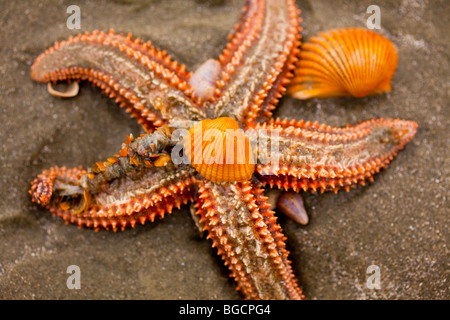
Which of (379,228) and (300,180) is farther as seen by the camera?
(379,228)

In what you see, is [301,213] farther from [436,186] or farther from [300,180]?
[436,186]

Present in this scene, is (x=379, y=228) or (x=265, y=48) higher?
(x=265, y=48)

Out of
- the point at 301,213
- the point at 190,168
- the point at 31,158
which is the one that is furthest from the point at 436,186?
the point at 31,158

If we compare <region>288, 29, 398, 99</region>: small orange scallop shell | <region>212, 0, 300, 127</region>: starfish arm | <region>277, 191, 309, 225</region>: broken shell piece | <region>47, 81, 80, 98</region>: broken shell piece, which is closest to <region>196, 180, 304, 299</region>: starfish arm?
<region>277, 191, 309, 225</region>: broken shell piece

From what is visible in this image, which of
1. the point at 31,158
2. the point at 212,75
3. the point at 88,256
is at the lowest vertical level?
the point at 88,256

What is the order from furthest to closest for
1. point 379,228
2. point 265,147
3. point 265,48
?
point 379,228, point 265,48, point 265,147

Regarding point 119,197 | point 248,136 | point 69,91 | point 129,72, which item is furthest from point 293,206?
point 69,91

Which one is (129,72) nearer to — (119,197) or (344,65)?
(119,197)
